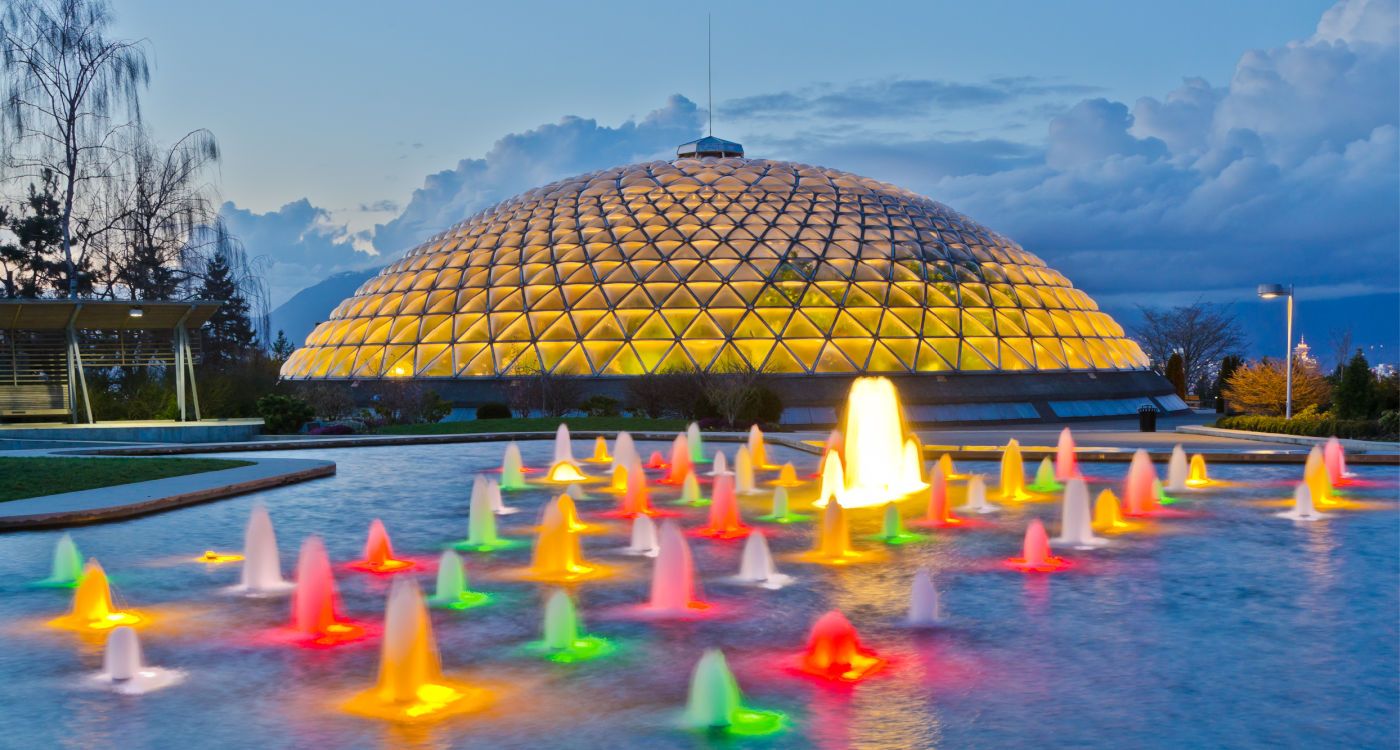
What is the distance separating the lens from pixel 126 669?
7723 mm

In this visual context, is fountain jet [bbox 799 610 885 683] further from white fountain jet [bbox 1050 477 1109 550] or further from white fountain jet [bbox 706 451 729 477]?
white fountain jet [bbox 706 451 729 477]

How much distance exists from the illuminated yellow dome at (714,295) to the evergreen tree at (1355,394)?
12061mm

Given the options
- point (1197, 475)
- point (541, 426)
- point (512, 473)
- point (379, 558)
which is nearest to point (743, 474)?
point (512, 473)

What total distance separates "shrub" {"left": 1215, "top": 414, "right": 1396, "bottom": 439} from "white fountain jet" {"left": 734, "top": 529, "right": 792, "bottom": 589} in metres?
20.8

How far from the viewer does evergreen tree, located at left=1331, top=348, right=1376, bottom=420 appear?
30562 mm

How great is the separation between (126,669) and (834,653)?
465 cm

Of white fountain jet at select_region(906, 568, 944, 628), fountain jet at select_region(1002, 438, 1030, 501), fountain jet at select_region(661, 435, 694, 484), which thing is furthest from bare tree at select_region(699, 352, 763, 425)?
white fountain jet at select_region(906, 568, 944, 628)

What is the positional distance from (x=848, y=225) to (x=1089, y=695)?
40.5 m

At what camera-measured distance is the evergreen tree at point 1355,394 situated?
3056 cm

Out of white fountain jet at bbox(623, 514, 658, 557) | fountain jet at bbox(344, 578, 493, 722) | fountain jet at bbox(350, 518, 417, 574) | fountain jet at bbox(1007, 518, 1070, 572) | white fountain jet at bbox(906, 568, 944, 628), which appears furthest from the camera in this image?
white fountain jet at bbox(623, 514, 658, 557)

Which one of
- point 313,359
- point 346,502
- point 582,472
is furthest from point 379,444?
point 313,359

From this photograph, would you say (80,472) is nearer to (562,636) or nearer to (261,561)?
(261,561)

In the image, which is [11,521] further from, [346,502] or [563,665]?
[563,665]

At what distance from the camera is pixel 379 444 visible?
2870 cm
